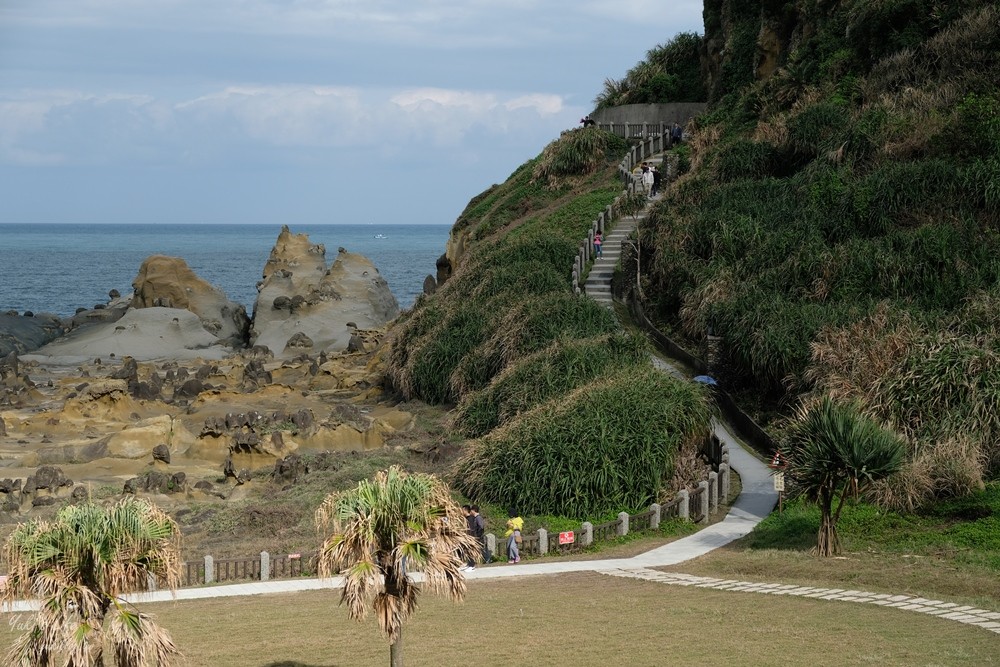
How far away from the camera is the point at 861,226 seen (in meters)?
38.2

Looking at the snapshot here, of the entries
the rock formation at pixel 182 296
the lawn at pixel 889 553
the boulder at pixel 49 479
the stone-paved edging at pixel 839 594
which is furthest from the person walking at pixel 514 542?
the rock formation at pixel 182 296

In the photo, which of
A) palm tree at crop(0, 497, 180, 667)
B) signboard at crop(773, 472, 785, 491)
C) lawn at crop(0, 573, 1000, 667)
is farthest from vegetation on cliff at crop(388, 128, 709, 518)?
palm tree at crop(0, 497, 180, 667)

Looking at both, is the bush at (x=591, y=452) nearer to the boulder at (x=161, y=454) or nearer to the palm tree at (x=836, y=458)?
the palm tree at (x=836, y=458)

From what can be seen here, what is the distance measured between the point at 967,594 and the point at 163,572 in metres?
11.6

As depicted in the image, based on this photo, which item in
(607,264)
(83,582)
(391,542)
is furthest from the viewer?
(607,264)

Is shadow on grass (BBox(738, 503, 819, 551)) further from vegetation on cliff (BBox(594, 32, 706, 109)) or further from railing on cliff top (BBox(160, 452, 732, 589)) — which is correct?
vegetation on cliff (BBox(594, 32, 706, 109))

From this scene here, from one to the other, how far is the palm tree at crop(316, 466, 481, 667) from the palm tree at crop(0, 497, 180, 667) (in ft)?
5.94

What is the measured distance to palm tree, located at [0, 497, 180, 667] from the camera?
1305 centimetres

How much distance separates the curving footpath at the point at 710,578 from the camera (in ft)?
61.7

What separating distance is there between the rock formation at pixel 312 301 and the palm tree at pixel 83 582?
47.6 m

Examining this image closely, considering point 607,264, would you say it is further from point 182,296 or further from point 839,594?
point 182,296

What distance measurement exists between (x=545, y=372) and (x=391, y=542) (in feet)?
63.3

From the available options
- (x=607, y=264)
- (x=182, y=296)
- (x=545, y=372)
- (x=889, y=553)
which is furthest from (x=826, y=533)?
(x=182, y=296)

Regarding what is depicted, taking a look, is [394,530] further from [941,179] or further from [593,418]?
[941,179]
